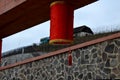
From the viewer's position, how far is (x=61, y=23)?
11.7 ft

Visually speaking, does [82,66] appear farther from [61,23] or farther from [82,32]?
[82,32]

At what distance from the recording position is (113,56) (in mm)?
6156

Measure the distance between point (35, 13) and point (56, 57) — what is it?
4.10m

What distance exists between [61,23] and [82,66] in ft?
11.8

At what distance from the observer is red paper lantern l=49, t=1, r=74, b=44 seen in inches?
140

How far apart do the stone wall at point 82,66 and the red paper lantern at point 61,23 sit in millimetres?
2606

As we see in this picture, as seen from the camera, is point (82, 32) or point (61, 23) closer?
point (61, 23)

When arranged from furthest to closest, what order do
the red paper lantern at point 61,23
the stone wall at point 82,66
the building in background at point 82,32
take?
the building in background at point 82,32, the stone wall at point 82,66, the red paper lantern at point 61,23

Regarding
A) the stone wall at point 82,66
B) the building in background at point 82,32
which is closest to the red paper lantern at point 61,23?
the stone wall at point 82,66

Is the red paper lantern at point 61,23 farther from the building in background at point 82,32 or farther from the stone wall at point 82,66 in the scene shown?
the building in background at point 82,32

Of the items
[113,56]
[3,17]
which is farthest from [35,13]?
[113,56]

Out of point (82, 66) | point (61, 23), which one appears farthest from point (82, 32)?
point (61, 23)

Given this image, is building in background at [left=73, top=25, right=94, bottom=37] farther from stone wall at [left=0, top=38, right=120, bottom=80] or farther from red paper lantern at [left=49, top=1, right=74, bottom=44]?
red paper lantern at [left=49, top=1, right=74, bottom=44]

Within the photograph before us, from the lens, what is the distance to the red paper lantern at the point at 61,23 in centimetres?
356
